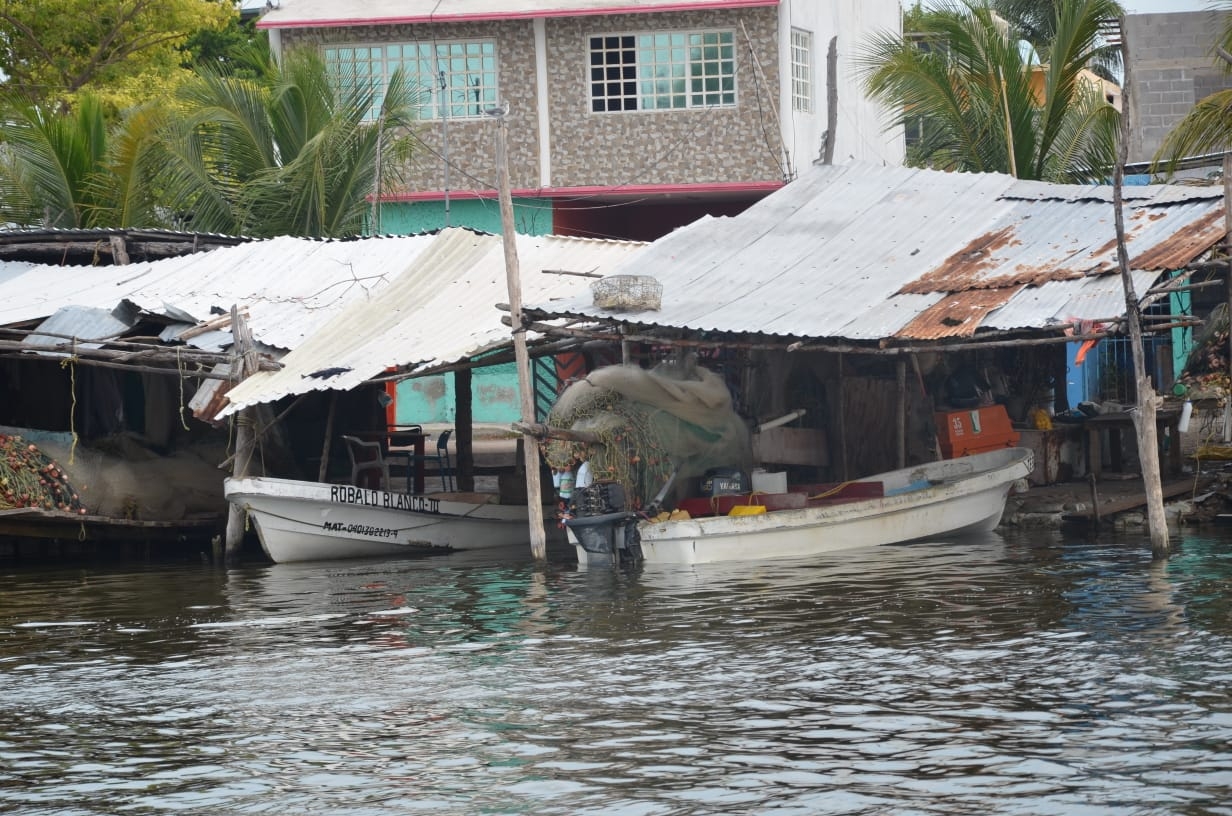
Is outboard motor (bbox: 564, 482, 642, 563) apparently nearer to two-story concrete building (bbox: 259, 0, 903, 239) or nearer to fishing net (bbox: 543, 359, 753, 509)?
fishing net (bbox: 543, 359, 753, 509)

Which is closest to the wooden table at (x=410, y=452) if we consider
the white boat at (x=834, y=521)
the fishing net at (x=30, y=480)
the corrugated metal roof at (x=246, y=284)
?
the corrugated metal roof at (x=246, y=284)

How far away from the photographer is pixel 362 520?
2138 centimetres

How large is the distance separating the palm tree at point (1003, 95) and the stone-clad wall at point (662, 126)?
4409mm

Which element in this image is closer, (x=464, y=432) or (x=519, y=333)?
(x=519, y=333)

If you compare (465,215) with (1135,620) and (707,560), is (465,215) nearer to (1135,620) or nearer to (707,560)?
(707,560)

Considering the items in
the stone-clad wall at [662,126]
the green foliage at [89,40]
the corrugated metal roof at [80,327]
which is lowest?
the corrugated metal roof at [80,327]

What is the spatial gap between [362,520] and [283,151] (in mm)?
10254

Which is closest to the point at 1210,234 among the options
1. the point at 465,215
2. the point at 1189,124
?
the point at 1189,124

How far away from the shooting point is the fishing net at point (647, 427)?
18719 millimetres

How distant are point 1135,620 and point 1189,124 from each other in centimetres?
907

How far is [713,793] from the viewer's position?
8.67m

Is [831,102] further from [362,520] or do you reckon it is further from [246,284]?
[246,284]

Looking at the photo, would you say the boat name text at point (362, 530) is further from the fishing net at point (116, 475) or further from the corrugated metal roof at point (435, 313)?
the fishing net at point (116, 475)

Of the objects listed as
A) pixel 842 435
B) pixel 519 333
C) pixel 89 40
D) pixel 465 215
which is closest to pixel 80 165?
pixel 89 40
